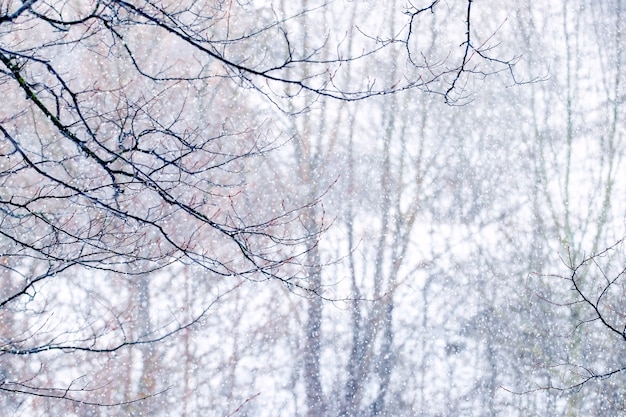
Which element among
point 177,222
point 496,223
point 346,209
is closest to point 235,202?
point 177,222

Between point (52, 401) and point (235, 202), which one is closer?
point (52, 401)

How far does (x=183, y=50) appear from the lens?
27.0 feet

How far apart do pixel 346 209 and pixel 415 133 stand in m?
1.33

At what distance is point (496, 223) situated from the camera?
8469 mm

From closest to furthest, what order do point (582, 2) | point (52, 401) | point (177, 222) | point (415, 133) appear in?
1. point (52, 401)
2. point (177, 222)
3. point (415, 133)
4. point (582, 2)

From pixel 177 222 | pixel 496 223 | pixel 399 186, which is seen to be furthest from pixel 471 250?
pixel 177 222

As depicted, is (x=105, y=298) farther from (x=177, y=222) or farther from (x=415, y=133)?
(x=415, y=133)

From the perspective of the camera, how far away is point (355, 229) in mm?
8219

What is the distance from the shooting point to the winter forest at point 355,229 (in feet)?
24.8

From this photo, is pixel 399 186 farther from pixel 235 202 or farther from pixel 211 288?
pixel 211 288

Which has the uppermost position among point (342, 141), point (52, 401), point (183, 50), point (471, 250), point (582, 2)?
point (582, 2)

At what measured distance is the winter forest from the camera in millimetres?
7562

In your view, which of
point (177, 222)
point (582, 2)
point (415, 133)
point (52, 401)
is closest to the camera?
point (52, 401)

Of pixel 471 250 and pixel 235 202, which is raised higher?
pixel 235 202
